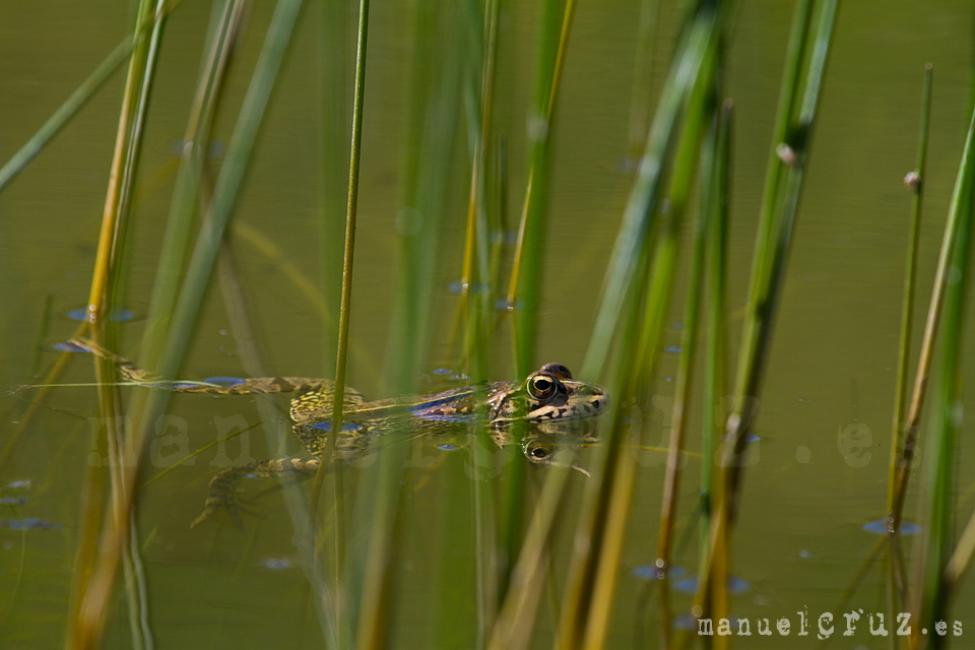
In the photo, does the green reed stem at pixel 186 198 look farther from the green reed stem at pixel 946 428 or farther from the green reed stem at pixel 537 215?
the green reed stem at pixel 946 428

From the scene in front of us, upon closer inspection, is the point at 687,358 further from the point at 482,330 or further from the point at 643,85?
the point at 643,85

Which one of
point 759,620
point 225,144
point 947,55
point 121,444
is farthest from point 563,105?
point 759,620

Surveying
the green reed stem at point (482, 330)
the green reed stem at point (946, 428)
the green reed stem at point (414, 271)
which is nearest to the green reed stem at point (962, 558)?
the green reed stem at point (946, 428)

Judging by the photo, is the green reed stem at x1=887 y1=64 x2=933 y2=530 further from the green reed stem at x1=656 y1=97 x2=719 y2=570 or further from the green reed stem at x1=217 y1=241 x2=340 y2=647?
the green reed stem at x1=217 y1=241 x2=340 y2=647

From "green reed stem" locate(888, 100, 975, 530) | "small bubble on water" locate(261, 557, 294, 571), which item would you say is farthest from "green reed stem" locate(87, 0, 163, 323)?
"green reed stem" locate(888, 100, 975, 530)

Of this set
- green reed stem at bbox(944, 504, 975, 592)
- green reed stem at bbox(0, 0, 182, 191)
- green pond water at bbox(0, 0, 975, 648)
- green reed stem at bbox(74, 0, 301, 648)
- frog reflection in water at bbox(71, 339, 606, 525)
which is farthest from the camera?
frog reflection in water at bbox(71, 339, 606, 525)

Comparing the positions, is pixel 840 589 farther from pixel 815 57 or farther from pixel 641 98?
pixel 641 98

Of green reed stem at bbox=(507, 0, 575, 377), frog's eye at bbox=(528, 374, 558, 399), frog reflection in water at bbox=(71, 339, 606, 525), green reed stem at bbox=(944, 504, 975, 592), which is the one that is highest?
green reed stem at bbox=(507, 0, 575, 377)
